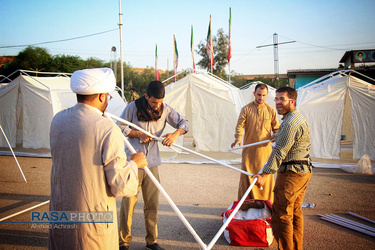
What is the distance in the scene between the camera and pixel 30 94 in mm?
9086

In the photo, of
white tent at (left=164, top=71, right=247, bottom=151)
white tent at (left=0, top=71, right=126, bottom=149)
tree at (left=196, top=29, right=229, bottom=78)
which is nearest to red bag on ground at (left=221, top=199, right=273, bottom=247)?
white tent at (left=164, top=71, right=247, bottom=151)

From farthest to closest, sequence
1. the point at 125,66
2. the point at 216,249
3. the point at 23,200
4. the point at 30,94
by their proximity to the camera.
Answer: the point at 125,66, the point at 30,94, the point at 23,200, the point at 216,249

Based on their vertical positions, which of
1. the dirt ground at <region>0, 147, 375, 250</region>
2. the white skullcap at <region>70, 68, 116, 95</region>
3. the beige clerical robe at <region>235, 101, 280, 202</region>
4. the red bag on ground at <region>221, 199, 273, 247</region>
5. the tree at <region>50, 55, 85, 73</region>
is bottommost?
the dirt ground at <region>0, 147, 375, 250</region>

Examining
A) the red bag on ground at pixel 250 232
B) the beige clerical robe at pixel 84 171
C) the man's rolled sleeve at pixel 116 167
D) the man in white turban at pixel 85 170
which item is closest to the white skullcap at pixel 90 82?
the man in white turban at pixel 85 170

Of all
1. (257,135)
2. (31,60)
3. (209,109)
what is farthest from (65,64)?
(257,135)

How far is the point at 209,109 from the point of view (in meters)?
9.05

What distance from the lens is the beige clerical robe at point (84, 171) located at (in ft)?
5.33

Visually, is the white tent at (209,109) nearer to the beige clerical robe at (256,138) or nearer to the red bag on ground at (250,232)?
the beige clerical robe at (256,138)

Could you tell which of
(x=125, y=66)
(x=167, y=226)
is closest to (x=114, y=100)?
(x=167, y=226)

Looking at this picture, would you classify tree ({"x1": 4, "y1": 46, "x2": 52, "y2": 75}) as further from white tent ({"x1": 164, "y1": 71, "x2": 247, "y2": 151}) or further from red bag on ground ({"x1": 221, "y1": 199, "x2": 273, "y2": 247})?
red bag on ground ({"x1": 221, "y1": 199, "x2": 273, "y2": 247})

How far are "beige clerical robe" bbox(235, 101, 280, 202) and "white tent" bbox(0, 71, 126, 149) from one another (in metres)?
6.99

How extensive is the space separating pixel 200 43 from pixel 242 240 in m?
27.1

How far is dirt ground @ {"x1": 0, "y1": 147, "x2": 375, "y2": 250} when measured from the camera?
345cm

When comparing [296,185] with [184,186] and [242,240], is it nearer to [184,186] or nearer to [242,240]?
[242,240]
